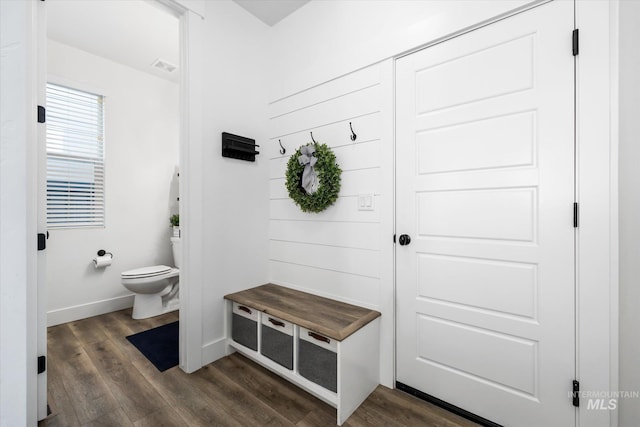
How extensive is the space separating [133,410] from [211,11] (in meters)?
2.66

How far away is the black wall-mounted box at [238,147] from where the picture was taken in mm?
2119

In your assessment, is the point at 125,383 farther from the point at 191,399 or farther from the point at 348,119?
the point at 348,119

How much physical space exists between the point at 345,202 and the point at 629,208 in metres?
1.38

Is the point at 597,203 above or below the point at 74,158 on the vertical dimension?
below

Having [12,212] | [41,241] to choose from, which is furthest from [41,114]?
[12,212]

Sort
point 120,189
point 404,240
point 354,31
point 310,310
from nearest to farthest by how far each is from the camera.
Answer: point 404,240 → point 310,310 → point 354,31 → point 120,189

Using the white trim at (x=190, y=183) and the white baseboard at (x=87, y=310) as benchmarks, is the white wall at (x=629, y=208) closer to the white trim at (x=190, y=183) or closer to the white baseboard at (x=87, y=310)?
the white trim at (x=190, y=183)

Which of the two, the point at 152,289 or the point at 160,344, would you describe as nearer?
the point at 160,344

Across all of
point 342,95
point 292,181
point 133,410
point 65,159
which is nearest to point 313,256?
point 292,181

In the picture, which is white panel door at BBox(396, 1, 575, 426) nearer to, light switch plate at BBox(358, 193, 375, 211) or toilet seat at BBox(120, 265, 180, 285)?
light switch plate at BBox(358, 193, 375, 211)

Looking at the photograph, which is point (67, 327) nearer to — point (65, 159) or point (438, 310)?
point (65, 159)

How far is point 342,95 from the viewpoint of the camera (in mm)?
1984

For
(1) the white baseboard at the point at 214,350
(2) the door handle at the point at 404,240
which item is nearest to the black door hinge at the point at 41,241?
(1) the white baseboard at the point at 214,350

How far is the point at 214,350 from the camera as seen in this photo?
2072 millimetres
